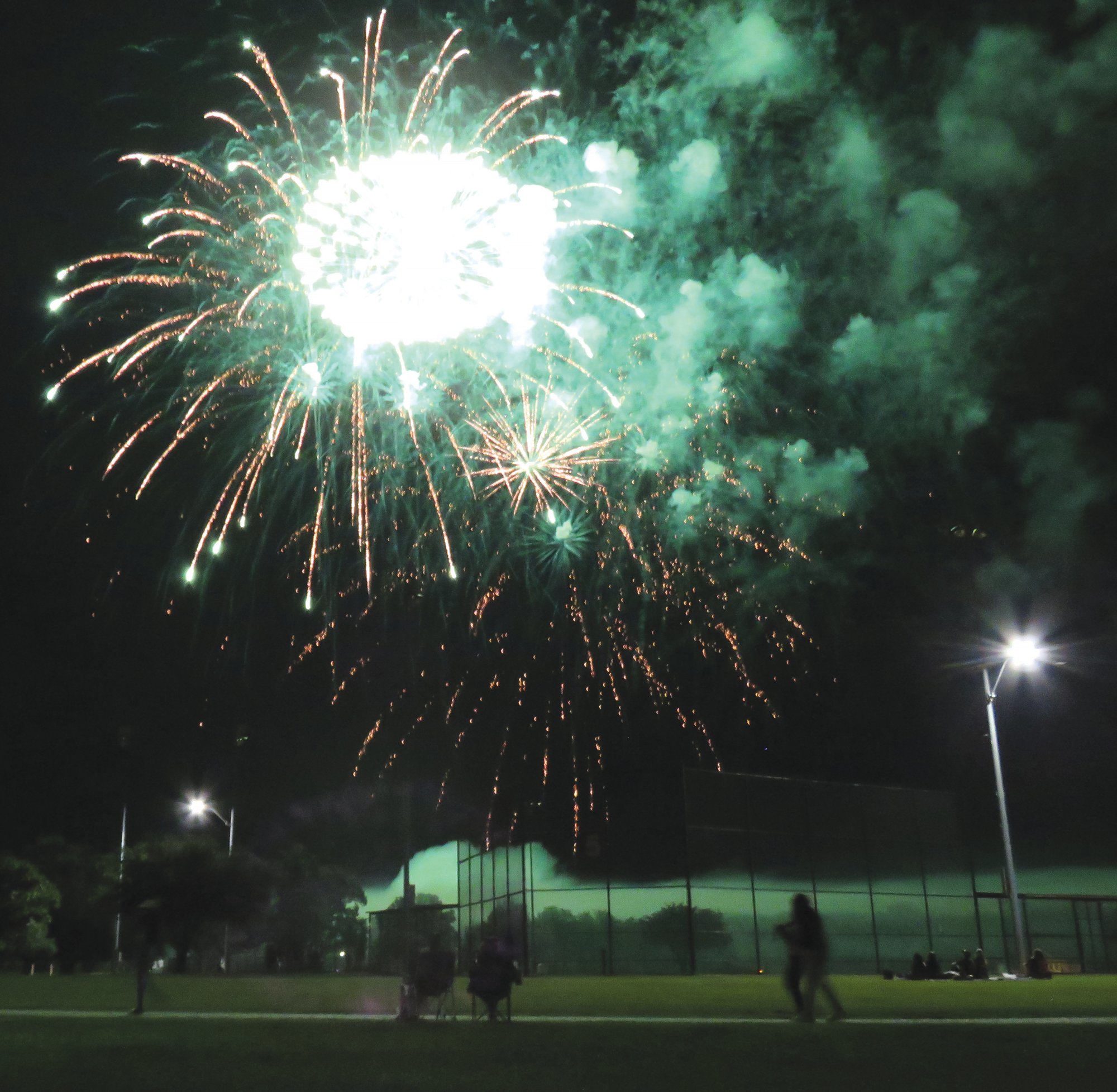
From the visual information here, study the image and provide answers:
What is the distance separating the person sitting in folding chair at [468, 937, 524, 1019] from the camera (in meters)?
14.3

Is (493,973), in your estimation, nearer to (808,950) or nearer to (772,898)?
(808,950)

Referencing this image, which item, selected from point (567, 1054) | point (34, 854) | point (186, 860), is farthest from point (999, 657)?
point (34, 854)

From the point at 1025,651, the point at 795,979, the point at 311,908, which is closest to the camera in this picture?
the point at 795,979

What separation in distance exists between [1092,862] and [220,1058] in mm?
34629

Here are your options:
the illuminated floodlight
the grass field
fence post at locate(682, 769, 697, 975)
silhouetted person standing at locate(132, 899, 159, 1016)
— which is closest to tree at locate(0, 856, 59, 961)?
fence post at locate(682, 769, 697, 975)

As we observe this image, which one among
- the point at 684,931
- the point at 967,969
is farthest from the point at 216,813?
the point at 967,969

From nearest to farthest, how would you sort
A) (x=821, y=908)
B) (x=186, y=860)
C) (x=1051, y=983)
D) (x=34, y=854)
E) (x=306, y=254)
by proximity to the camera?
(x=306, y=254), (x=1051, y=983), (x=821, y=908), (x=186, y=860), (x=34, y=854)

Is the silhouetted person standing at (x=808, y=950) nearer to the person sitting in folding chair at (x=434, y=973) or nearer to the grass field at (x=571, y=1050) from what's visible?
the grass field at (x=571, y=1050)

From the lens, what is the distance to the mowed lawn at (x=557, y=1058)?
804 cm

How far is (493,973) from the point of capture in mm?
14328

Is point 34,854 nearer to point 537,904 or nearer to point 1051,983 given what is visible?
point 537,904

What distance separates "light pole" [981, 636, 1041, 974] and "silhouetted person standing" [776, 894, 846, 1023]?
46.4 ft

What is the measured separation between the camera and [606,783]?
3484 centimetres

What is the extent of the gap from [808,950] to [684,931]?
21195 mm
